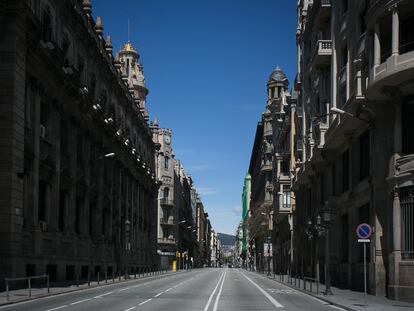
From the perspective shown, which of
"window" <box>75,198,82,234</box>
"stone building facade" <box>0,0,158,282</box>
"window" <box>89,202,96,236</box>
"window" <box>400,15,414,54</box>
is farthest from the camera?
"window" <box>89,202,96,236</box>

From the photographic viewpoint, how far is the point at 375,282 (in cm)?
3375

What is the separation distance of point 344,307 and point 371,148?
32.9ft

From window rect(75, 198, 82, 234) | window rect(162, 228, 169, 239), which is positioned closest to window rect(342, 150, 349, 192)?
window rect(75, 198, 82, 234)

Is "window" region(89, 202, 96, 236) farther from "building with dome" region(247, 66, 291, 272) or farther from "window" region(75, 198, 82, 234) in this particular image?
"building with dome" region(247, 66, 291, 272)

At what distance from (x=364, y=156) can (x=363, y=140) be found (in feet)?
3.00

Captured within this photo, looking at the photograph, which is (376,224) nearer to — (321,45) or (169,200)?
(321,45)

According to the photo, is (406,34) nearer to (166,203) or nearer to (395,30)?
(395,30)

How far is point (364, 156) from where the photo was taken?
3903cm

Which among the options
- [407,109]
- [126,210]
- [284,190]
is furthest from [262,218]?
[407,109]

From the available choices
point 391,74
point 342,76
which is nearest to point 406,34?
point 391,74

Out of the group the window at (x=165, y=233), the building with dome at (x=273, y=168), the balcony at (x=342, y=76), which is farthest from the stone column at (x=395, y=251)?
the window at (x=165, y=233)

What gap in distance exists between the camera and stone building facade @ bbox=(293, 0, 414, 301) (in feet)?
101

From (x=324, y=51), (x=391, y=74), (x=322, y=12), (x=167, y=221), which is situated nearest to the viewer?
(x=391, y=74)

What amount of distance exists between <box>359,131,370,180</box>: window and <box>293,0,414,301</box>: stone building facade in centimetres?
6
